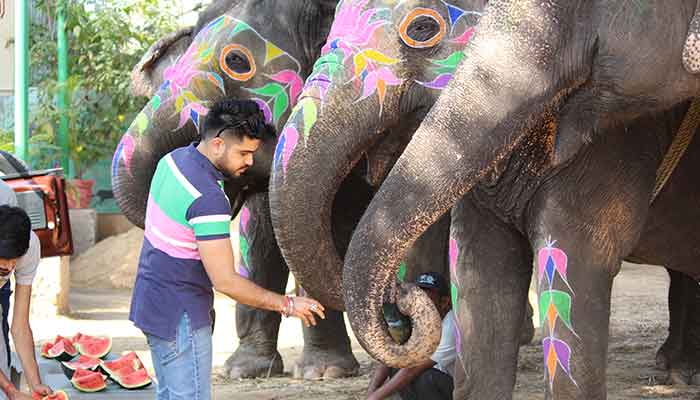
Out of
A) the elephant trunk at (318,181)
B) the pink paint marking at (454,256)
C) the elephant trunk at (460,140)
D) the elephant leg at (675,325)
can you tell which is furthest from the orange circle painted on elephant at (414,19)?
the elephant leg at (675,325)

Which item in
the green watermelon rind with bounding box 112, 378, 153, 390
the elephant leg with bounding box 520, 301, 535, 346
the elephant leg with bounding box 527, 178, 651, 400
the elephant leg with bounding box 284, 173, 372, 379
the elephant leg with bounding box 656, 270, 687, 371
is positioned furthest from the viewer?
the elephant leg with bounding box 520, 301, 535, 346

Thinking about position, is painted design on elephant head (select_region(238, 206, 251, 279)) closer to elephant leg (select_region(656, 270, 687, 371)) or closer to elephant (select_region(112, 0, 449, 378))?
elephant (select_region(112, 0, 449, 378))

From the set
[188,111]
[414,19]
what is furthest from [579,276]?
[188,111]

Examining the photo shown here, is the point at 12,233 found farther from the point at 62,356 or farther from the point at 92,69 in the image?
the point at 92,69

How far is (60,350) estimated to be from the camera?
721 centimetres

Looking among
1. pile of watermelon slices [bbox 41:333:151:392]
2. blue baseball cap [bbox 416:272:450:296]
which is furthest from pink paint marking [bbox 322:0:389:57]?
pile of watermelon slices [bbox 41:333:151:392]

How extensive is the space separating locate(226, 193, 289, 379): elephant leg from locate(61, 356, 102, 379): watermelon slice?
142 cm

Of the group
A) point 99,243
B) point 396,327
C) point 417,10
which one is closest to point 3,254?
point 396,327

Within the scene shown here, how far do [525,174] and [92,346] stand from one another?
3.30m

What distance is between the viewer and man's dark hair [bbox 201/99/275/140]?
14.9 ft

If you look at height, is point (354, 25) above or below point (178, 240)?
above

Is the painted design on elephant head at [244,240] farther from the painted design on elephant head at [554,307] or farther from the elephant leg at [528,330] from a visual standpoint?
the painted design on elephant head at [554,307]

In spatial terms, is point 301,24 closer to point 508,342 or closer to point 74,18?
point 508,342

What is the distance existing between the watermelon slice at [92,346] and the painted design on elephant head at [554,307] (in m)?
3.08
